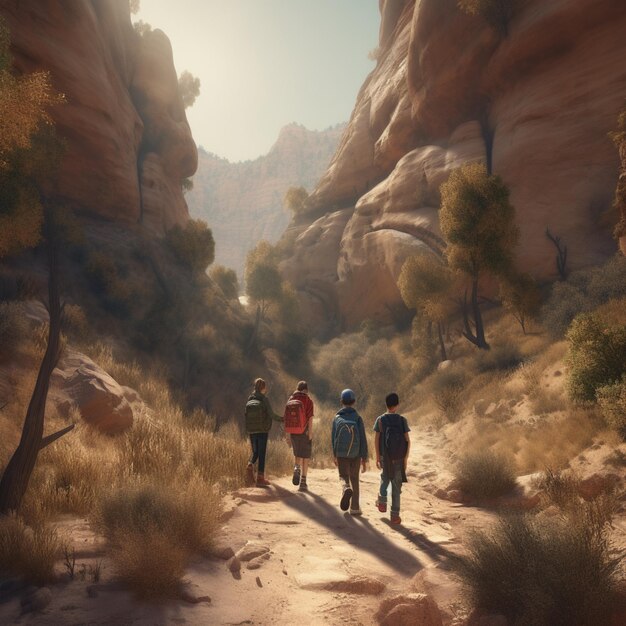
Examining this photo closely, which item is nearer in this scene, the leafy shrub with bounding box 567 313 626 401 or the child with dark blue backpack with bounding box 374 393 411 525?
the child with dark blue backpack with bounding box 374 393 411 525

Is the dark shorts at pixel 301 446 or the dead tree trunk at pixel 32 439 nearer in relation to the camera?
the dead tree trunk at pixel 32 439

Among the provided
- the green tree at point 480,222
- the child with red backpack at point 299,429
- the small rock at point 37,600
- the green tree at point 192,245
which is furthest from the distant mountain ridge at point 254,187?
the small rock at point 37,600

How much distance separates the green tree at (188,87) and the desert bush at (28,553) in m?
45.4

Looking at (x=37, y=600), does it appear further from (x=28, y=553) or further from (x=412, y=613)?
(x=412, y=613)

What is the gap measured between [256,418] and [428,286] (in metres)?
17.9

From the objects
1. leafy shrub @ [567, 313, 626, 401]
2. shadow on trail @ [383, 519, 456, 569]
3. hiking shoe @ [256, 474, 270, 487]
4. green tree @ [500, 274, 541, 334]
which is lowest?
shadow on trail @ [383, 519, 456, 569]

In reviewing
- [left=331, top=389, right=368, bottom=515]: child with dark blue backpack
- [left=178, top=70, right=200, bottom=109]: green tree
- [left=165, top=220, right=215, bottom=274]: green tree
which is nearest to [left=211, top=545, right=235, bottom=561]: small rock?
[left=331, top=389, right=368, bottom=515]: child with dark blue backpack

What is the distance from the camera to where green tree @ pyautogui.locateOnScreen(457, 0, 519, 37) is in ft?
77.7

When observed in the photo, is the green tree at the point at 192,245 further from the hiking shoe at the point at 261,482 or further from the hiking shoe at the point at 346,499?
the hiking shoe at the point at 346,499

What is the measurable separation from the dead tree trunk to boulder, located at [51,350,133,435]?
11.7 ft

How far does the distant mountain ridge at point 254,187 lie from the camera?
5763 inches

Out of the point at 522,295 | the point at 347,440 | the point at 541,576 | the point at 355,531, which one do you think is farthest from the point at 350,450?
the point at 522,295

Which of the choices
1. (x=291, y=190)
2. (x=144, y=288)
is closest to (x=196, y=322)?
(x=144, y=288)

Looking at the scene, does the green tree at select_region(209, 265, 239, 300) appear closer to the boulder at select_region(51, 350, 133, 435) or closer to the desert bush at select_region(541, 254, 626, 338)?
the desert bush at select_region(541, 254, 626, 338)
